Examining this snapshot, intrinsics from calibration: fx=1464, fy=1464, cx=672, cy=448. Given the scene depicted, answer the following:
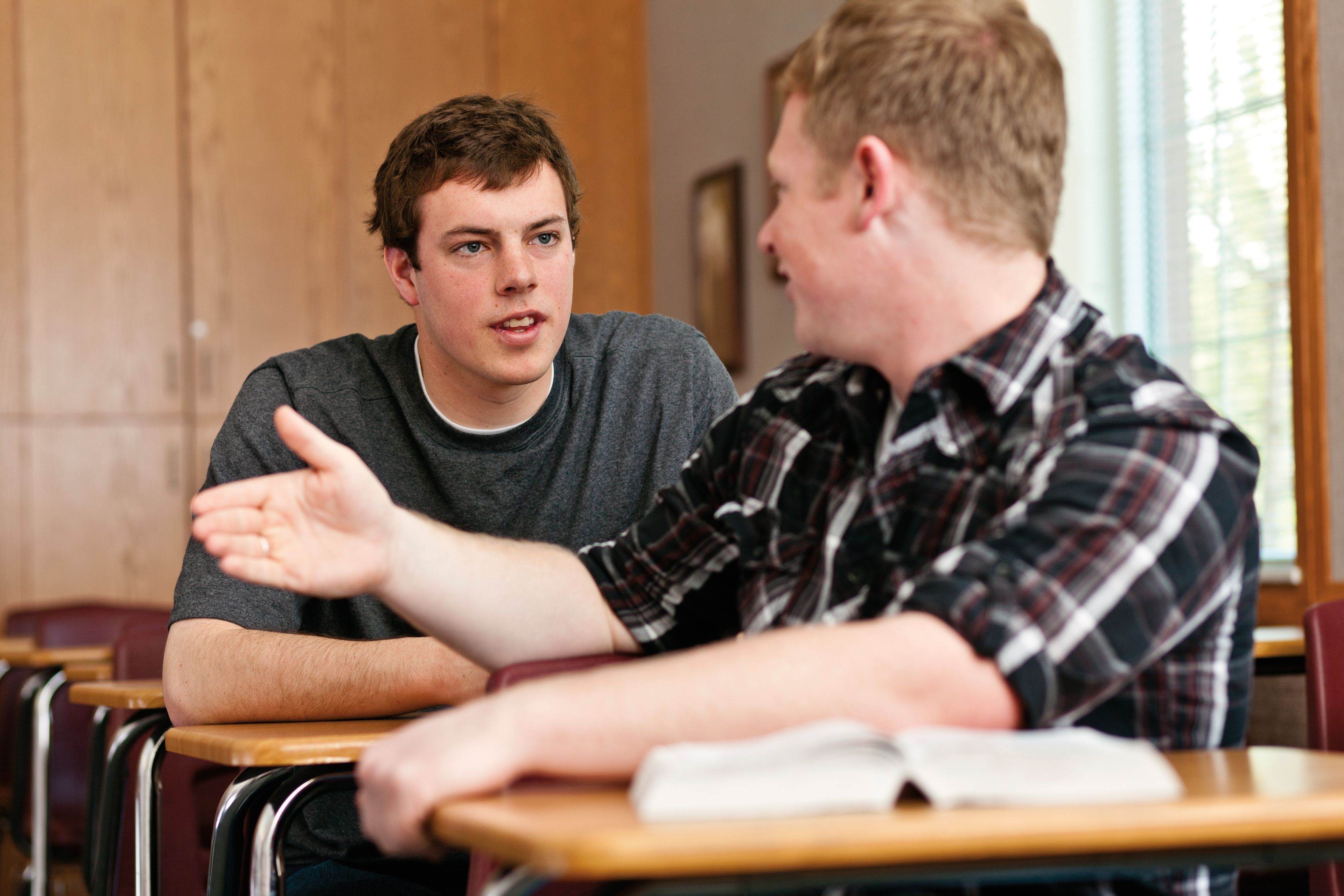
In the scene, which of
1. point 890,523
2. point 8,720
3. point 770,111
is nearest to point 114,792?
point 890,523

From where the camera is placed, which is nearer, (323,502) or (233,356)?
(323,502)

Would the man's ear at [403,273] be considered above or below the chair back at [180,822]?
above

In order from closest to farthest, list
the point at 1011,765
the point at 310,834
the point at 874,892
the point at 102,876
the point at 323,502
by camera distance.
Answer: the point at 1011,765 < the point at 874,892 < the point at 323,502 < the point at 310,834 < the point at 102,876

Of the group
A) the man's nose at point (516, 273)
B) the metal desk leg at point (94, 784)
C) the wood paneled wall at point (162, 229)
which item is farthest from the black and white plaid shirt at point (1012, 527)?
the wood paneled wall at point (162, 229)

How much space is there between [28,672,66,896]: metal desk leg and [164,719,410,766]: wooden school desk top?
1.51 meters

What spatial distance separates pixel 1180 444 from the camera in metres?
0.97

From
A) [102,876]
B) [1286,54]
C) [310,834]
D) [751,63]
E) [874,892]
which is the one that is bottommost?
[102,876]

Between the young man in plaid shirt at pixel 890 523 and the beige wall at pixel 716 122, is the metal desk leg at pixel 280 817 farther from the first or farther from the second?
the beige wall at pixel 716 122

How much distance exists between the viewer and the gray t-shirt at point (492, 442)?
6.02 ft

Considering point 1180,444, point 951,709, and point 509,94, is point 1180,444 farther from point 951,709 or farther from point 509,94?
point 509,94

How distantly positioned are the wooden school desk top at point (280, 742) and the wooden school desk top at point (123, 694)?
28 centimetres

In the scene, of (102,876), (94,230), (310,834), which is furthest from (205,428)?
(310,834)

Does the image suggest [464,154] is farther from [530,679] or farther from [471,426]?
[530,679]

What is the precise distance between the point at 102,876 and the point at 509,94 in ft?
4.10
